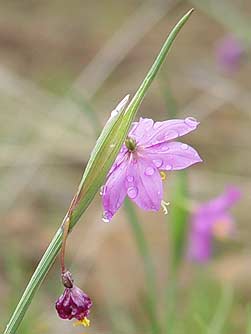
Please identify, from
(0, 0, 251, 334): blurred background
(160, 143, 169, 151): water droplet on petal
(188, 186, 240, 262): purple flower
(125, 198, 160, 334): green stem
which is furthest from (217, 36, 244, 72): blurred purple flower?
(160, 143, 169, 151): water droplet on petal

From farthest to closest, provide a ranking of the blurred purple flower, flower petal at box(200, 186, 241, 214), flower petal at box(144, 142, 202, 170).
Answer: the blurred purple flower
flower petal at box(200, 186, 241, 214)
flower petal at box(144, 142, 202, 170)

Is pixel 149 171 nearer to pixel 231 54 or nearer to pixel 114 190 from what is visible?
pixel 114 190

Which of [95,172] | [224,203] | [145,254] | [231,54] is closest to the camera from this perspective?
[95,172]

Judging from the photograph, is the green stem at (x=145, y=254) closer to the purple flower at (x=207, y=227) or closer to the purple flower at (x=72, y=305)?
the purple flower at (x=207, y=227)

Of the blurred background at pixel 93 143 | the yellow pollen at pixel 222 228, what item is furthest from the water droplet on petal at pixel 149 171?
the yellow pollen at pixel 222 228

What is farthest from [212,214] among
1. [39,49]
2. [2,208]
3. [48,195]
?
[39,49]

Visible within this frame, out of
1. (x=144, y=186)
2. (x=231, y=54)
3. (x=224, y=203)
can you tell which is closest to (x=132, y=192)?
(x=144, y=186)

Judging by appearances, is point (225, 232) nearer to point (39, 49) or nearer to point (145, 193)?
point (145, 193)

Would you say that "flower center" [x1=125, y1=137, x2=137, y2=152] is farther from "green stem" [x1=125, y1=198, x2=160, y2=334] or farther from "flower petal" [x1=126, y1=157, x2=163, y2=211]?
"green stem" [x1=125, y1=198, x2=160, y2=334]
